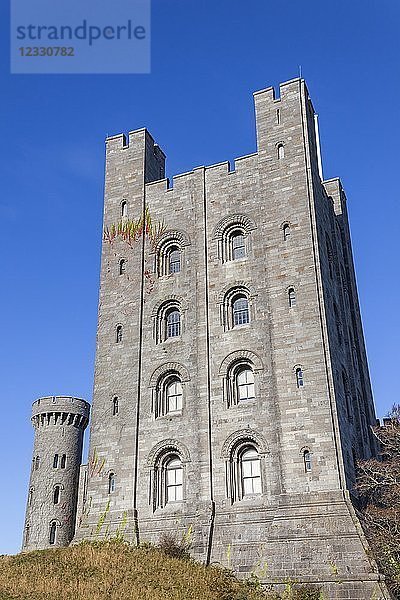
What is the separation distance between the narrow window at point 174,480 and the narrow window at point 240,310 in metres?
7.79

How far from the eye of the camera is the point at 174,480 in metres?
33.2

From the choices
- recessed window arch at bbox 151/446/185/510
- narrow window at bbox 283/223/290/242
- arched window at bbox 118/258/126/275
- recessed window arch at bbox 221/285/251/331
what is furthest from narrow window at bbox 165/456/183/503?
→ narrow window at bbox 283/223/290/242

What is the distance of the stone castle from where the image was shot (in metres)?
28.9

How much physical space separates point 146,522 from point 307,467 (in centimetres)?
851

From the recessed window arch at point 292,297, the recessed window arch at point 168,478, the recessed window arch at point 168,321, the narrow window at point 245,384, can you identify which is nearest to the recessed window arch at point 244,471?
the narrow window at point 245,384

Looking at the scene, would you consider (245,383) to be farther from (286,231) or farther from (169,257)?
(169,257)

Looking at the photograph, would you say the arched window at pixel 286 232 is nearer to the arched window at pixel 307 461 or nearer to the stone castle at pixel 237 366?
the stone castle at pixel 237 366

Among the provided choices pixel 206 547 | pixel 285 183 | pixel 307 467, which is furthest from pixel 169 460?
pixel 285 183

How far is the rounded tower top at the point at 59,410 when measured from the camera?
52.9 m

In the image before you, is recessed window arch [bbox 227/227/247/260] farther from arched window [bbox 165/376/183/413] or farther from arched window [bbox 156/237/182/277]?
arched window [bbox 165/376/183/413]

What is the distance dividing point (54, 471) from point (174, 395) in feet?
64.8

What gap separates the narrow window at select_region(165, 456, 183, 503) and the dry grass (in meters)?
3.74

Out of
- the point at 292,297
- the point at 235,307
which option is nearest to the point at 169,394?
the point at 235,307

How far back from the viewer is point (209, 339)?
114 ft
